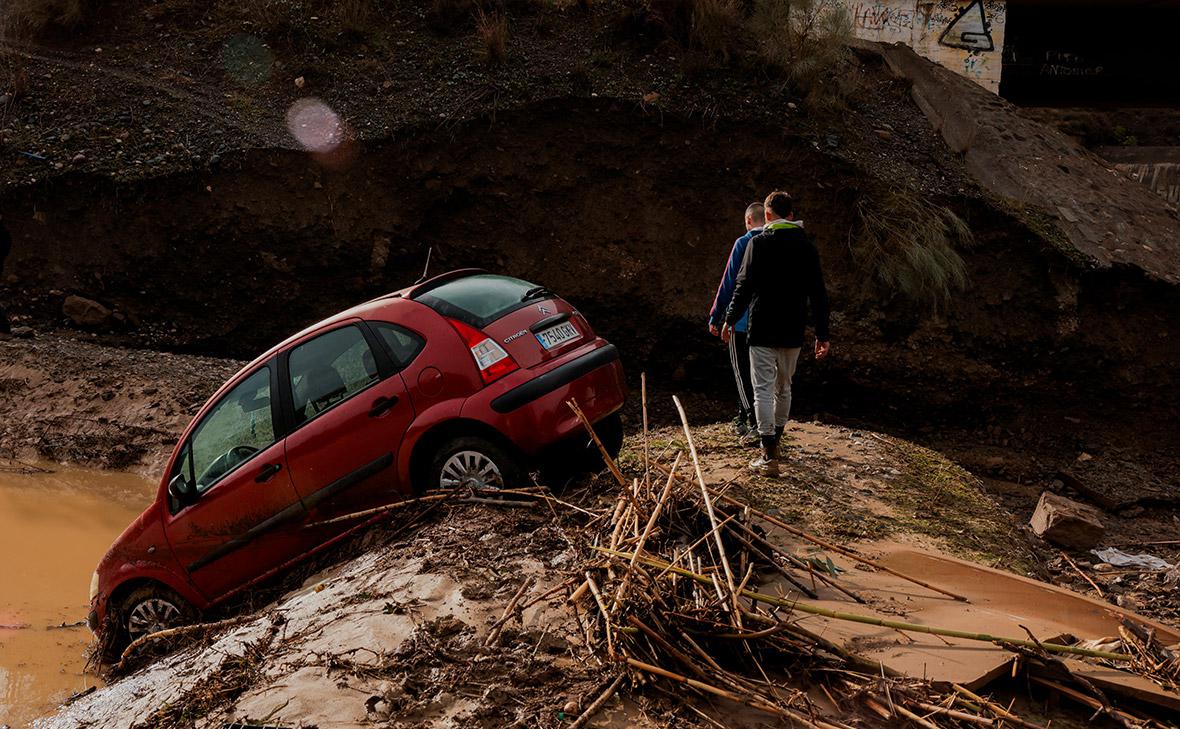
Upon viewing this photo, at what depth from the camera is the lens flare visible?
47.9 feet

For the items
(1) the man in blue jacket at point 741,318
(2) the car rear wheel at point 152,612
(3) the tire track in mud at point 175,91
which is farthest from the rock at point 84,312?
(1) the man in blue jacket at point 741,318

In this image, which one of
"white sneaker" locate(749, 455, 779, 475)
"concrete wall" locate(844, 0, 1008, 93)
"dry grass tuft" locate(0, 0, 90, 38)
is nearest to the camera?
"white sneaker" locate(749, 455, 779, 475)

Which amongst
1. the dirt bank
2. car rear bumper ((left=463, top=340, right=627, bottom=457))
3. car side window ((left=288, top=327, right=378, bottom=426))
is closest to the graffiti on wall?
the dirt bank

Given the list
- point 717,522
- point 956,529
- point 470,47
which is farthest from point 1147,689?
point 470,47

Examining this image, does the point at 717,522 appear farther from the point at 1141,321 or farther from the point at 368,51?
the point at 368,51

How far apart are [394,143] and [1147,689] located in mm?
12883

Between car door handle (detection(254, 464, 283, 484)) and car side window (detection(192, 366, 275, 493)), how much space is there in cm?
16

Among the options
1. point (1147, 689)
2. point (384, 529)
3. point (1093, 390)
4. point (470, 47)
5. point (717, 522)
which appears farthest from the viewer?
point (470, 47)

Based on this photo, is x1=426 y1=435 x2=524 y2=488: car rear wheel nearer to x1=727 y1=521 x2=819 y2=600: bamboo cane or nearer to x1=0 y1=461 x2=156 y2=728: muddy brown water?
x1=727 y1=521 x2=819 y2=600: bamboo cane

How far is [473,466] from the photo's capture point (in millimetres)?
5668

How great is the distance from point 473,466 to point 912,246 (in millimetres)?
9352

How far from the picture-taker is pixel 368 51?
16.0m

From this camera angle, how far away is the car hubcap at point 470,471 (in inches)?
222

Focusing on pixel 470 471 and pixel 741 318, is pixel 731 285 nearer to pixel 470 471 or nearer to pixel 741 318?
pixel 741 318
